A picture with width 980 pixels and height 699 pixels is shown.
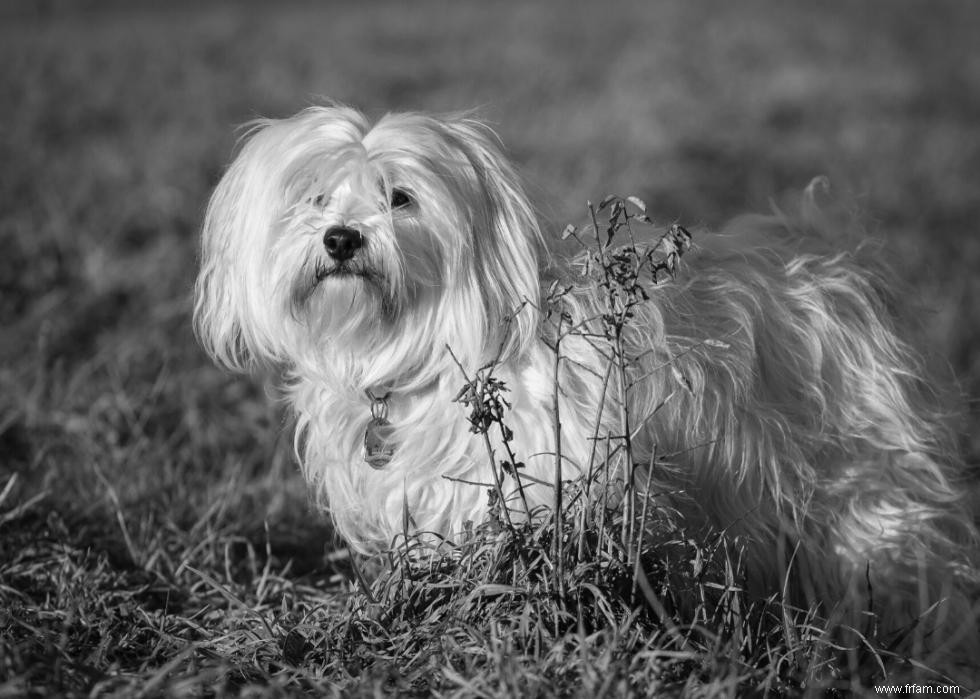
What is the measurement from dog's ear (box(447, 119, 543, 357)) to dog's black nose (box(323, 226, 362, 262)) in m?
0.33

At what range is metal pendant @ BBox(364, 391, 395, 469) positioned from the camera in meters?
3.08

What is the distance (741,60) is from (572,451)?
10.6 metres

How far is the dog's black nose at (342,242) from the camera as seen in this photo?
2.88 m

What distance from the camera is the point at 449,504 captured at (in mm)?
3035

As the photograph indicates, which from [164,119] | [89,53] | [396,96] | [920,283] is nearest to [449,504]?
[920,283]

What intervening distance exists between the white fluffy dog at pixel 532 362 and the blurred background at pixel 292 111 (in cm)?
38

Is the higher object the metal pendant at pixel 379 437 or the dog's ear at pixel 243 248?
the dog's ear at pixel 243 248

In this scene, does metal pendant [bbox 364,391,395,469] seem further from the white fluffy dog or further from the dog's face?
the dog's face

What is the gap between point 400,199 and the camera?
3.01 meters

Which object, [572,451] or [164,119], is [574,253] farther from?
[164,119]

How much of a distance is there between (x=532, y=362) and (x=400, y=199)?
1.93 ft

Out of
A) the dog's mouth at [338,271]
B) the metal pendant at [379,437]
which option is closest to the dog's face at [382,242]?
the dog's mouth at [338,271]

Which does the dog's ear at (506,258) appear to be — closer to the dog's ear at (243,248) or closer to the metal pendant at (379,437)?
the metal pendant at (379,437)

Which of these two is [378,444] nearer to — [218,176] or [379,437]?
[379,437]
